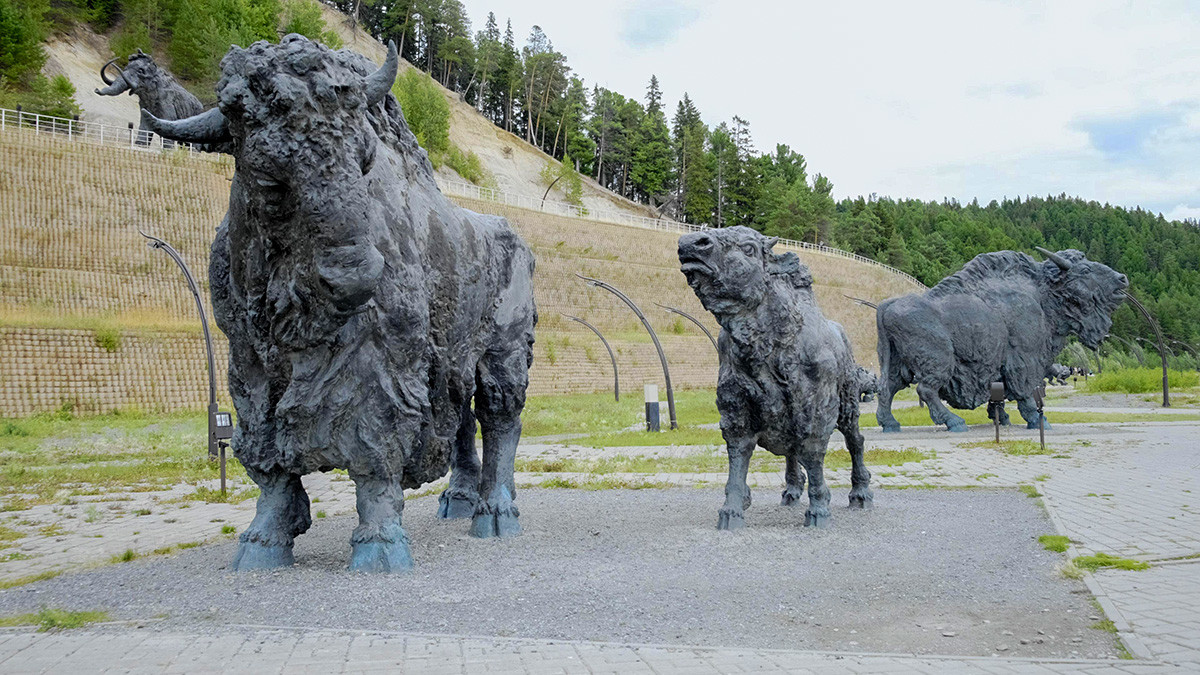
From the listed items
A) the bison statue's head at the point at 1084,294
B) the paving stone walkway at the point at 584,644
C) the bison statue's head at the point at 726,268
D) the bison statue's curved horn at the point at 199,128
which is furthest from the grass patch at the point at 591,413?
the bison statue's curved horn at the point at 199,128

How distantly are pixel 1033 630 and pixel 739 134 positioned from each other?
284 ft

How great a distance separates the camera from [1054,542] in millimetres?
6254

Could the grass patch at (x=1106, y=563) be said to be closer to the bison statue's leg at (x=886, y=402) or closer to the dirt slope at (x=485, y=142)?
the bison statue's leg at (x=886, y=402)

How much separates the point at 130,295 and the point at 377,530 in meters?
27.2

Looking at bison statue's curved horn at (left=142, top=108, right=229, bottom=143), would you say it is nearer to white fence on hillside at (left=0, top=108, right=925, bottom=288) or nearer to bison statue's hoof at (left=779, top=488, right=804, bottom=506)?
bison statue's hoof at (left=779, top=488, right=804, bottom=506)

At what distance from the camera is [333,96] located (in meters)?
4.34

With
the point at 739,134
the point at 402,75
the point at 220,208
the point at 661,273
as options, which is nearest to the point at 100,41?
the point at 402,75

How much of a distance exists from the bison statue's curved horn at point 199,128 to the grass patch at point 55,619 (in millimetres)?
2391

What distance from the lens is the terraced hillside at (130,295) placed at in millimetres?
23391

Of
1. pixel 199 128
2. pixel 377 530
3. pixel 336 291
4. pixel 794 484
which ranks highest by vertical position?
pixel 199 128

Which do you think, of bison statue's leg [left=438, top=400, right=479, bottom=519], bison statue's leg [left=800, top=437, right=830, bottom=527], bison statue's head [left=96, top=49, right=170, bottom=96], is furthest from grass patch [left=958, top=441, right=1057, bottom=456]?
bison statue's head [left=96, top=49, right=170, bottom=96]

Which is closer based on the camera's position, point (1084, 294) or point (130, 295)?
point (1084, 294)

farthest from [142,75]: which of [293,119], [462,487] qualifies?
[293,119]

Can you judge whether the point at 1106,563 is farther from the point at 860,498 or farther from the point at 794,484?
the point at 794,484
